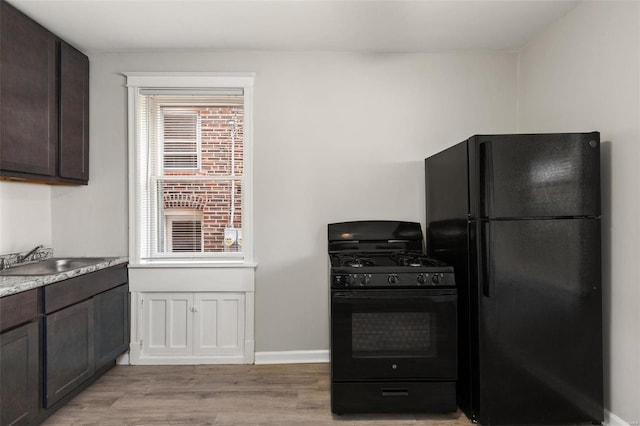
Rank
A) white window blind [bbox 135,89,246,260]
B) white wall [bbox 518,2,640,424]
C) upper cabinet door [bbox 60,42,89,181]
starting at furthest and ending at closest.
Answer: white window blind [bbox 135,89,246,260]
upper cabinet door [bbox 60,42,89,181]
white wall [bbox 518,2,640,424]

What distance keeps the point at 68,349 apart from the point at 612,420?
3.24 meters

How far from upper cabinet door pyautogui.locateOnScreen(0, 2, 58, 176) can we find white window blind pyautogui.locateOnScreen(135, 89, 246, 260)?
680 mm

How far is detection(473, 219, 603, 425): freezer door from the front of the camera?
84.2 inches

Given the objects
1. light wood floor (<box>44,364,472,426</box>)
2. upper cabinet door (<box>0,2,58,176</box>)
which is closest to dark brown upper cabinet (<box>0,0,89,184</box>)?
upper cabinet door (<box>0,2,58,176</box>)

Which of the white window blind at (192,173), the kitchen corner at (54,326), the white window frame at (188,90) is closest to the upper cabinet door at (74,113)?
the white window frame at (188,90)

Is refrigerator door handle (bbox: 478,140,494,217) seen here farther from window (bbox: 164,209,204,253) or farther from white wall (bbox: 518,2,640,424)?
window (bbox: 164,209,204,253)

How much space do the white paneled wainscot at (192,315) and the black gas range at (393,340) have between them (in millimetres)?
1068

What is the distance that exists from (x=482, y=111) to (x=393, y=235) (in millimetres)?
1283

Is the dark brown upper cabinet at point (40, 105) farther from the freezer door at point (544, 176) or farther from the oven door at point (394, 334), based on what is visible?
the freezer door at point (544, 176)

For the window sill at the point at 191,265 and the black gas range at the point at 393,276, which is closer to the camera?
the black gas range at the point at 393,276

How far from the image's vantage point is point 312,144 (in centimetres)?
316

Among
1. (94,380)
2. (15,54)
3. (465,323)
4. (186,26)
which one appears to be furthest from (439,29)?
(94,380)

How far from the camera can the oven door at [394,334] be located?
2289 millimetres

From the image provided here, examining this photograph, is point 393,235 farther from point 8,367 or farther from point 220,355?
point 8,367
